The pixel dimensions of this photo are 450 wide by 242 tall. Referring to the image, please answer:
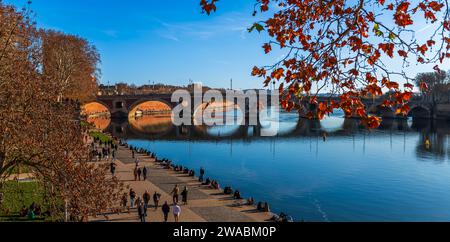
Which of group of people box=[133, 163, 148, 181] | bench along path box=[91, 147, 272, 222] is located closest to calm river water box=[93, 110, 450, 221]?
bench along path box=[91, 147, 272, 222]

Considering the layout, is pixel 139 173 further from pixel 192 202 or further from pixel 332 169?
pixel 332 169

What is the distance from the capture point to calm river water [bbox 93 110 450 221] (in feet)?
82.8

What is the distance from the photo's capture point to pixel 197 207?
21.7 metres

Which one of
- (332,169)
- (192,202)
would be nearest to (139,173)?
(192,202)

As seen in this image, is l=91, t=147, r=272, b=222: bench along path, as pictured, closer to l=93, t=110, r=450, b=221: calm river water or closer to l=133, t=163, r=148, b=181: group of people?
l=133, t=163, r=148, b=181: group of people

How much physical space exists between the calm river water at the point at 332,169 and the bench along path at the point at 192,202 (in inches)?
129

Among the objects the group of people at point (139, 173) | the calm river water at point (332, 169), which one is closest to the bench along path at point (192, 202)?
the group of people at point (139, 173)
